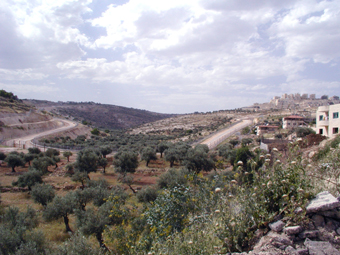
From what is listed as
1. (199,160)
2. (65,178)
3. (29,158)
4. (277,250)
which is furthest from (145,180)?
(277,250)

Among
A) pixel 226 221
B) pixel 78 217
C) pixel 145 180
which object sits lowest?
pixel 145 180

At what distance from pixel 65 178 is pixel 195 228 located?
26696mm

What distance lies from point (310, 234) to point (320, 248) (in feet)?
0.95

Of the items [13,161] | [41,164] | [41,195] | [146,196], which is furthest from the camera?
[13,161]

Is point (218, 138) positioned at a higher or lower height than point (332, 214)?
lower

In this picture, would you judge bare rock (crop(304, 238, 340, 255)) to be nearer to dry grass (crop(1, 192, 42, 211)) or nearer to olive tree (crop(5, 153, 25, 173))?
dry grass (crop(1, 192, 42, 211))

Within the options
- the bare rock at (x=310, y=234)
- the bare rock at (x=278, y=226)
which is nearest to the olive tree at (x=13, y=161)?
the bare rock at (x=278, y=226)

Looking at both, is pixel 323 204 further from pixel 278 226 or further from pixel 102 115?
A: pixel 102 115

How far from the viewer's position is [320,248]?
3.65 meters

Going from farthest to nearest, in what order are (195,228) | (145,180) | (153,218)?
(145,180), (153,218), (195,228)

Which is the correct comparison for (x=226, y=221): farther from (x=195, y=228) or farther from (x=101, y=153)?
(x=101, y=153)

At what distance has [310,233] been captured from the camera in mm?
3918

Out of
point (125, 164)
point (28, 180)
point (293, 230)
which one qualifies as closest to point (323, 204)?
point (293, 230)

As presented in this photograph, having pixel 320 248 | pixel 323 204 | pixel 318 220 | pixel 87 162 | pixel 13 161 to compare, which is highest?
pixel 323 204
